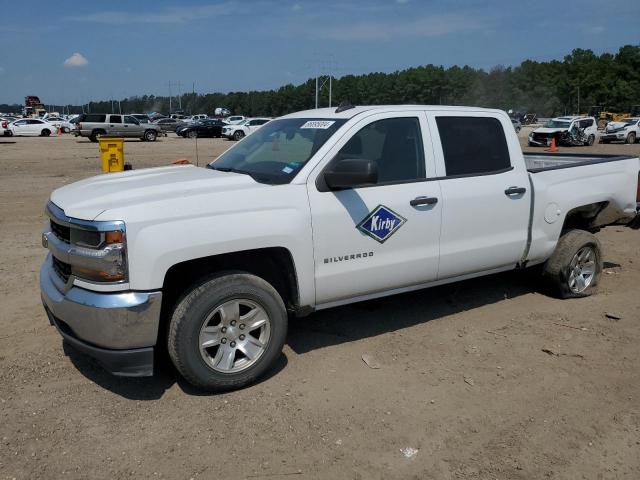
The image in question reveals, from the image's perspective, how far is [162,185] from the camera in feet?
13.0

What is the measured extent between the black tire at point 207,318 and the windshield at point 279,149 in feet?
2.63

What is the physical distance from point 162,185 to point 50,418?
1.63 m

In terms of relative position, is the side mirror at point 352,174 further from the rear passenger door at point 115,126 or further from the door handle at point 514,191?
the rear passenger door at point 115,126

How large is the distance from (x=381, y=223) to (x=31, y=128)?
43.5m

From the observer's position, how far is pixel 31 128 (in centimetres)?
4166

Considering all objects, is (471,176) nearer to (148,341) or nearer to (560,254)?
(560,254)

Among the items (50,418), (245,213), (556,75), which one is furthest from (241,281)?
(556,75)

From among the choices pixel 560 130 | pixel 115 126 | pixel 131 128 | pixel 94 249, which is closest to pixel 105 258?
pixel 94 249

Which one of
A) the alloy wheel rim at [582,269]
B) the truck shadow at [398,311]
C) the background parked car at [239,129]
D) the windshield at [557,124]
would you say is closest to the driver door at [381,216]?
the truck shadow at [398,311]

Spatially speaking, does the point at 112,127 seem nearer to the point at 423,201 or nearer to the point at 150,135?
the point at 150,135

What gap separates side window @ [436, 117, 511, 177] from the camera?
487 centimetres

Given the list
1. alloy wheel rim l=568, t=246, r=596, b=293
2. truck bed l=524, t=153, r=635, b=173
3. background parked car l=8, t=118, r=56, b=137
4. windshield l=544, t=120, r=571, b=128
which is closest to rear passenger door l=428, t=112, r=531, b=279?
alloy wheel rim l=568, t=246, r=596, b=293

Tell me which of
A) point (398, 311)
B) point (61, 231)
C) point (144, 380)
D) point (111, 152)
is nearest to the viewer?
point (61, 231)

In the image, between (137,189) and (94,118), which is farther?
(94,118)
